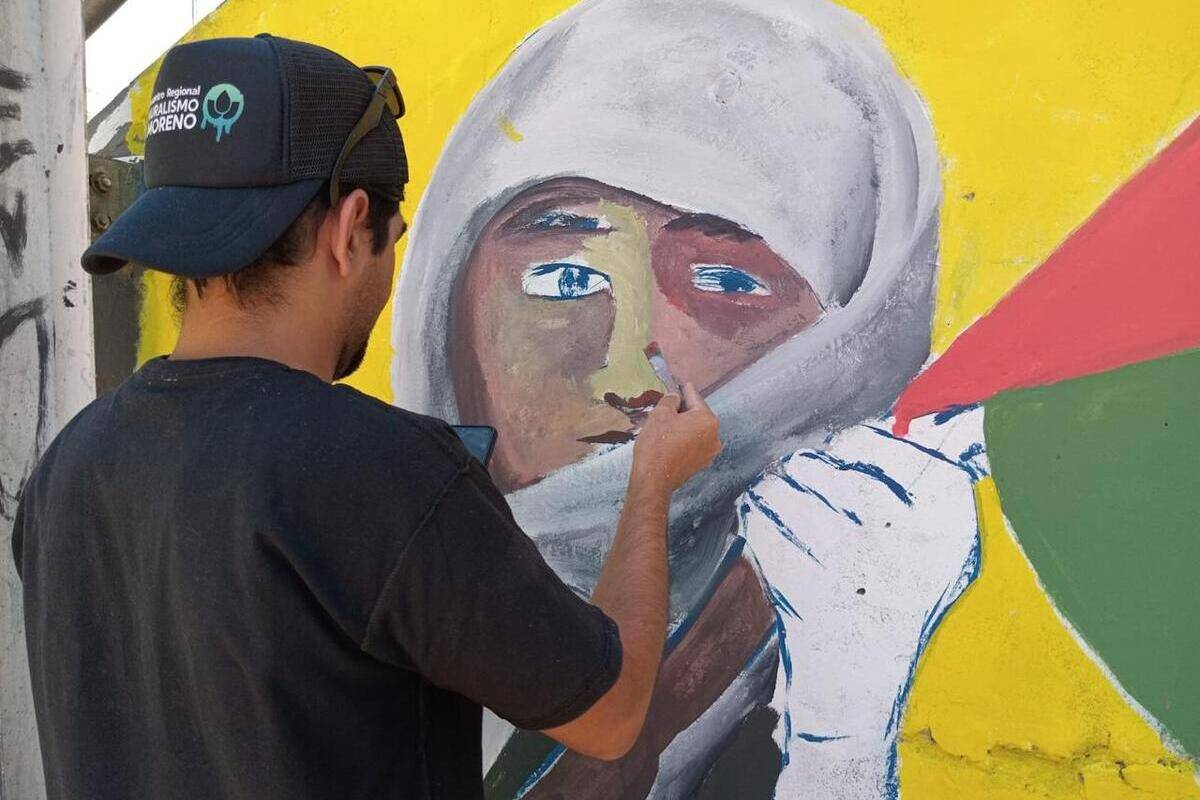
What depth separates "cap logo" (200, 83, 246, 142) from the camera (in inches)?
50.7

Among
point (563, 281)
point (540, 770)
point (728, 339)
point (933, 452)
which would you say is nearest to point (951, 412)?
point (933, 452)

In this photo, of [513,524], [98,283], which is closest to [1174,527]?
[513,524]

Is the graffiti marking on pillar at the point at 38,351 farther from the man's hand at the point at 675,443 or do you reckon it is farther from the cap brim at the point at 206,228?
the man's hand at the point at 675,443

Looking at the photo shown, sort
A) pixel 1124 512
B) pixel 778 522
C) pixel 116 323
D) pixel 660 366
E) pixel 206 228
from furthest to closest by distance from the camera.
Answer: pixel 116 323, pixel 660 366, pixel 778 522, pixel 1124 512, pixel 206 228

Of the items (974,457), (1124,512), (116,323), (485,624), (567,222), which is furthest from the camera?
(116,323)

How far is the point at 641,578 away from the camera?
137 centimetres

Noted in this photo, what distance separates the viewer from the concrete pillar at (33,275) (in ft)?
7.61

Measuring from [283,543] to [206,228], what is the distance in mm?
381

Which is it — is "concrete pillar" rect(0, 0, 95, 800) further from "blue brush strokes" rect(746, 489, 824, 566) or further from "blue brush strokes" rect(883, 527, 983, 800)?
"blue brush strokes" rect(883, 527, 983, 800)

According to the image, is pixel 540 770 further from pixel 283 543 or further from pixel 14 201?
pixel 14 201

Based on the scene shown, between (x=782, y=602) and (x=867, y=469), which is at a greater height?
(x=867, y=469)

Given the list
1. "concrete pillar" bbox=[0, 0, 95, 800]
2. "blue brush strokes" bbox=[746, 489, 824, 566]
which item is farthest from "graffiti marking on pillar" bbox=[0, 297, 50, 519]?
"blue brush strokes" bbox=[746, 489, 824, 566]

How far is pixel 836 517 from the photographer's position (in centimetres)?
181

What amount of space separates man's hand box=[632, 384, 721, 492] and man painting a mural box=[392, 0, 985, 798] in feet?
0.67
